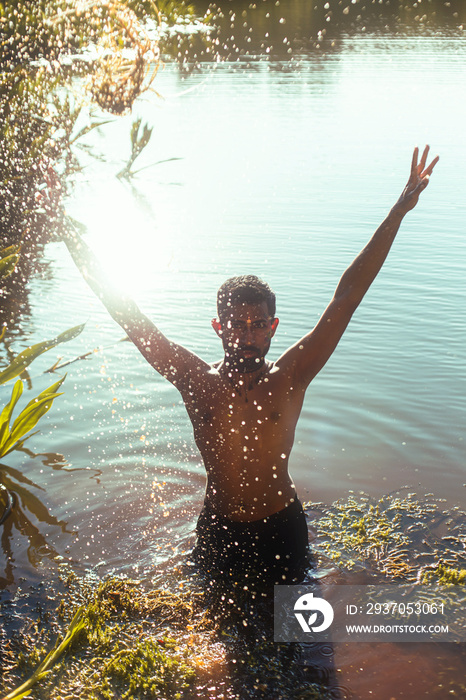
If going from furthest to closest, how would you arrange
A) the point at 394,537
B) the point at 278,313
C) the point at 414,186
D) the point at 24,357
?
the point at 278,313 → the point at 24,357 → the point at 394,537 → the point at 414,186

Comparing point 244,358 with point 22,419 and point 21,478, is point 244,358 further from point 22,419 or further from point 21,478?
point 21,478

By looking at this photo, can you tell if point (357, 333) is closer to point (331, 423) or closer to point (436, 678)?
point (331, 423)

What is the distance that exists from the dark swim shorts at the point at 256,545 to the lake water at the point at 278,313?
1.59 ft

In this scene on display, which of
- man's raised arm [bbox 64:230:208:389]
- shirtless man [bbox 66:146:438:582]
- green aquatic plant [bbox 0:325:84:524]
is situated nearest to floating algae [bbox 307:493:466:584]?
shirtless man [bbox 66:146:438:582]

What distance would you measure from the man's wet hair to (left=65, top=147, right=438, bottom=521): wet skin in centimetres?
3

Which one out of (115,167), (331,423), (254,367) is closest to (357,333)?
(331,423)

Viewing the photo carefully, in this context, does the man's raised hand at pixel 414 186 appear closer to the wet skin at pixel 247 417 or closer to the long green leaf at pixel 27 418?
the wet skin at pixel 247 417

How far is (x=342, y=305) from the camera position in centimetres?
344

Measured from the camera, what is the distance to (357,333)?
8.67 m

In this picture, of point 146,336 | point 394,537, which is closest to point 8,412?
point 146,336

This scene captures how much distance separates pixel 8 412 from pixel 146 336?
192 cm

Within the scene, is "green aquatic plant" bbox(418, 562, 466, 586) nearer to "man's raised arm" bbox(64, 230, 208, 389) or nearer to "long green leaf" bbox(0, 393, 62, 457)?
"man's raised arm" bbox(64, 230, 208, 389)

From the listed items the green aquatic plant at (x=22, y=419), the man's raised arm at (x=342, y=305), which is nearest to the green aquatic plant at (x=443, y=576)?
the man's raised arm at (x=342, y=305)

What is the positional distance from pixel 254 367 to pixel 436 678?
1.62 m
